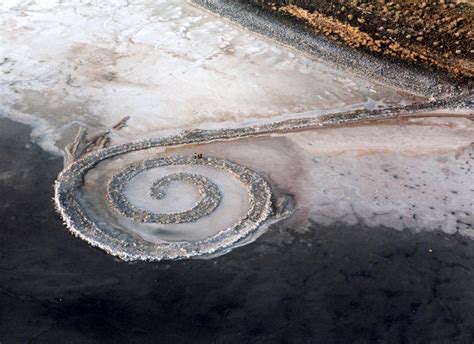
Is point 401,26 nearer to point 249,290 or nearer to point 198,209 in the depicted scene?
point 198,209

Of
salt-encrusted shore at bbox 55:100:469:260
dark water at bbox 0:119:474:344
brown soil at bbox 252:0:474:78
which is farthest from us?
brown soil at bbox 252:0:474:78

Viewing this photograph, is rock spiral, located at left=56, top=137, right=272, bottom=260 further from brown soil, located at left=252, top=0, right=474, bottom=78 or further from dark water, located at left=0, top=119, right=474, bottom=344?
brown soil, located at left=252, top=0, right=474, bottom=78

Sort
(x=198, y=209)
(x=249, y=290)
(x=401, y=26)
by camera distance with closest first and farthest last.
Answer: (x=249, y=290) → (x=198, y=209) → (x=401, y=26)

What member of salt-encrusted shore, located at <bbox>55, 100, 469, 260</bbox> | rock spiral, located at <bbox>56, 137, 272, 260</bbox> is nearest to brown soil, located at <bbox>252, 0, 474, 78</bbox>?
salt-encrusted shore, located at <bbox>55, 100, 469, 260</bbox>

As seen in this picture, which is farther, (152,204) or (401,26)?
(401,26)

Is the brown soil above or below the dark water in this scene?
above

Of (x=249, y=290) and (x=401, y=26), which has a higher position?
(x=401, y=26)

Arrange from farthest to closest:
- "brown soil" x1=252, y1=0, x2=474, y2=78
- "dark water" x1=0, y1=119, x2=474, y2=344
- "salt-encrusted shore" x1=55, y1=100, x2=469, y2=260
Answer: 1. "brown soil" x1=252, y1=0, x2=474, y2=78
2. "salt-encrusted shore" x1=55, y1=100, x2=469, y2=260
3. "dark water" x1=0, y1=119, x2=474, y2=344

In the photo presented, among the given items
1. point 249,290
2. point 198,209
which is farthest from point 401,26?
point 249,290
